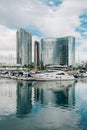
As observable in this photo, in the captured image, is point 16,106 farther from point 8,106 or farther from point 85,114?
point 85,114

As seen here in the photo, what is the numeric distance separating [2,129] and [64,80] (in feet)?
343

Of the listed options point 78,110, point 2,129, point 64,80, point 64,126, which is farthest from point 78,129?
point 64,80

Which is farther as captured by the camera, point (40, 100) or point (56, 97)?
point (56, 97)

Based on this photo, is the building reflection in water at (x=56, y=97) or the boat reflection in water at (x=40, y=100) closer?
the boat reflection in water at (x=40, y=100)

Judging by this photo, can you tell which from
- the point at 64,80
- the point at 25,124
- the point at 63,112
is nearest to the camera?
the point at 25,124

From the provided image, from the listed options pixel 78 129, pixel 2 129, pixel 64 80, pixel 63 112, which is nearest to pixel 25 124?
pixel 2 129

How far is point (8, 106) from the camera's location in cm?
5362

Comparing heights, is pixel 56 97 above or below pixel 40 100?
below

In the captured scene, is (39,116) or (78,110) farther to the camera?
(78,110)

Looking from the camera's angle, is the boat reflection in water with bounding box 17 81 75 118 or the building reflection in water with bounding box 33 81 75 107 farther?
the building reflection in water with bounding box 33 81 75 107

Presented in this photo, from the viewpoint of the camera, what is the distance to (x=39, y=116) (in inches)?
1711

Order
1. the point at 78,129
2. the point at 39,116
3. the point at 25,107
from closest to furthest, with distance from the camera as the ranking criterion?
1. the point at 78,129
2. the point at 39,116
3. the point at 25,107

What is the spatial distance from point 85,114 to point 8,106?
1720 centimetres

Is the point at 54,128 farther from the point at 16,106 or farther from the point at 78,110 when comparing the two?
the point at 16,106
